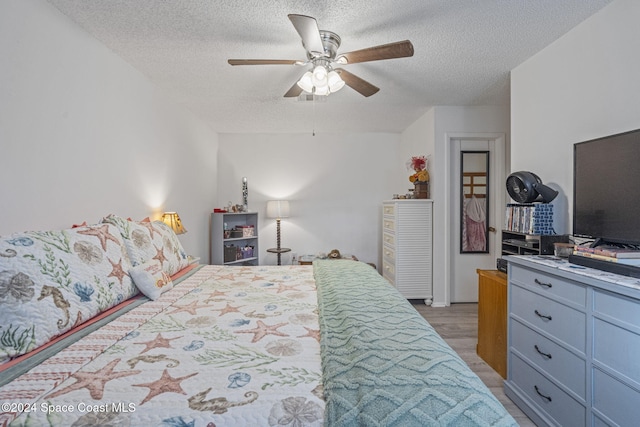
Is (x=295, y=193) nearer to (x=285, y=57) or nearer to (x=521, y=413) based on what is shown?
(x=285, y=57)

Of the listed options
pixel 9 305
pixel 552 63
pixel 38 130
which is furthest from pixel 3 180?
pixel 552 63


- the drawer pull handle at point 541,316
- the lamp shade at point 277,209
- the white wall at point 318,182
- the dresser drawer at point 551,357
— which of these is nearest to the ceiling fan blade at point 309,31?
the drawer pull handle at point 541,316

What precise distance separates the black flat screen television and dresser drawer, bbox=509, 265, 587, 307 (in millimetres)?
349

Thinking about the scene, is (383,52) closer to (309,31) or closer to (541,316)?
(309,31)

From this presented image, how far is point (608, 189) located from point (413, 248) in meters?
2.20

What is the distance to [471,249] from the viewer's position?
3.68 meters

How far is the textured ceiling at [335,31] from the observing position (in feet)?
5.58

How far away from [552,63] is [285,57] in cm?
199

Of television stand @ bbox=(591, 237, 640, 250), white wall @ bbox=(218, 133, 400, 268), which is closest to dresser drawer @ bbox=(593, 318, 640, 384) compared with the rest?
television stand @ bbox=(591, 237, 640, 250)

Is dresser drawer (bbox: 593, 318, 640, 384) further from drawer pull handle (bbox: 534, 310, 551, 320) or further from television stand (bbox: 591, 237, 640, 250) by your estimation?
television stand (bbox: 591, 237, 640, 250)

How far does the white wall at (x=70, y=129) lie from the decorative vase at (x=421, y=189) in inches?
115

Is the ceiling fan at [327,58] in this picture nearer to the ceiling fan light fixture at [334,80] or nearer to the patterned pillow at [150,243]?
the ceiling fan light fixture at [334,80]

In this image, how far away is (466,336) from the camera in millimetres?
2756

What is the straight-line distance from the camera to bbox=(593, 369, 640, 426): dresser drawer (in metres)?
1.13
